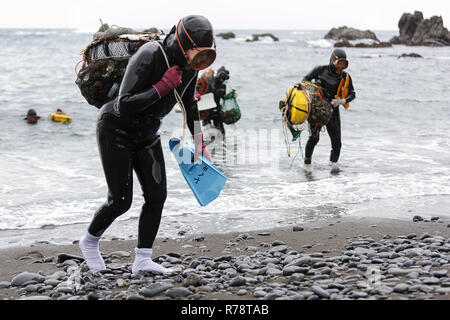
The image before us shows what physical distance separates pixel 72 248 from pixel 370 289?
3390 millimetres

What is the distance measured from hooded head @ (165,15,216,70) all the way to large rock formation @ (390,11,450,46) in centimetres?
9291

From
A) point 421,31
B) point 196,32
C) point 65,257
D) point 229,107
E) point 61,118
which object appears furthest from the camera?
point 421,31

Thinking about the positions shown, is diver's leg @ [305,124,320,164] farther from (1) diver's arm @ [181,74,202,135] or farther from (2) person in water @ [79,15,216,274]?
(2) person in water @ [79,15,216,274]

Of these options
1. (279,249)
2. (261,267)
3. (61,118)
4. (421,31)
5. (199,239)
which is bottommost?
(61,118)

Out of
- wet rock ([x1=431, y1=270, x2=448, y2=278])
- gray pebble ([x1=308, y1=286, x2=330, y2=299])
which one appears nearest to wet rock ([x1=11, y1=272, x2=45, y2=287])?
gray pebble ([x1=308, y1=286, x2=330, y2=299])

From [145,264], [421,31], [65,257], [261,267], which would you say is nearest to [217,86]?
[65,257]

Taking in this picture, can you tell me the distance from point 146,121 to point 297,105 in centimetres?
503

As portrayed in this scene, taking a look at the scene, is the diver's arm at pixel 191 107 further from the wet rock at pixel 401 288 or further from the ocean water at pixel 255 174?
the ocean water at pixel 255 174

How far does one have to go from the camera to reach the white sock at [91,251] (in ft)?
14.5

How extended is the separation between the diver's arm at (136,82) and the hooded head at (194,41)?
22cm

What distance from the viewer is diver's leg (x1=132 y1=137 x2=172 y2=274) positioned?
4164mm

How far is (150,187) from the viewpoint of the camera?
164 inches

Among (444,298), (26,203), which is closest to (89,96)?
(444,298)

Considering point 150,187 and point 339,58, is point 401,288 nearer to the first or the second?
point 150,187
